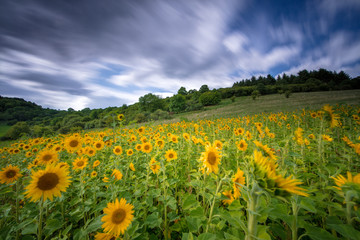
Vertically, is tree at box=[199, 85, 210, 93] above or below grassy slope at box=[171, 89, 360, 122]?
above

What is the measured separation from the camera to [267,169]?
0.75 m

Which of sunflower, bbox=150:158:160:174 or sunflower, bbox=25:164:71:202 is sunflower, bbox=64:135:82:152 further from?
sunflower, bbox=150:158:160:174

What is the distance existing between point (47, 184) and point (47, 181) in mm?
35

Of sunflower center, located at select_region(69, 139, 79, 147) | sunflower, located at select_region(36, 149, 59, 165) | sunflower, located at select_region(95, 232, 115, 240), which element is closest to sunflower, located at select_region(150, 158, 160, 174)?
sunflower, located at select_region(95, 232, 115, 240)

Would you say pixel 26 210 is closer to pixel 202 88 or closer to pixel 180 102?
pixel 180 102

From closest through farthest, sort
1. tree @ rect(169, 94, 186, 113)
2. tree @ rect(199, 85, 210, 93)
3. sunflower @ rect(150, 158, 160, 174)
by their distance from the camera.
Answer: sunflower @ rect(150, 158, 160, 174) → tree @ rect(169, 94, 186, 113) → tree @ rect(199, 85, 210, 93)

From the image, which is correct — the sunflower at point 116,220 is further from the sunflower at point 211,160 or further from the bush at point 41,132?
the bush at point 41,132

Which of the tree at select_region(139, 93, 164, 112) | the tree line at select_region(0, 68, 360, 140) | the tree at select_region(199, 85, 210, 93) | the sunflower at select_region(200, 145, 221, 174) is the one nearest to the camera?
the sunflower at select_region(200, 145, 221, 174)

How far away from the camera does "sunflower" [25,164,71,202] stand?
144cm

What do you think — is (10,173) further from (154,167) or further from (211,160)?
(211,160)

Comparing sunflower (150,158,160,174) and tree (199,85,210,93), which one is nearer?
sunflower (150,158,160,174)

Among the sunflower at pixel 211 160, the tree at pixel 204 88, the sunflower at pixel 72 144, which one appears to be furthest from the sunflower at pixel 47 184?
the tree at pixel 204 88

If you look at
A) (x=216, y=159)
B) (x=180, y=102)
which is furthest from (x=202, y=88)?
(x=216, y=159)

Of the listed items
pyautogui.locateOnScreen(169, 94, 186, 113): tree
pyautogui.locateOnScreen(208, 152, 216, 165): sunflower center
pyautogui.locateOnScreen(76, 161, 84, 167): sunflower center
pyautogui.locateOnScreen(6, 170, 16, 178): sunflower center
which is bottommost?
pyautogui.locateOnScreen(76, 161, 84, 167): sunflower center
